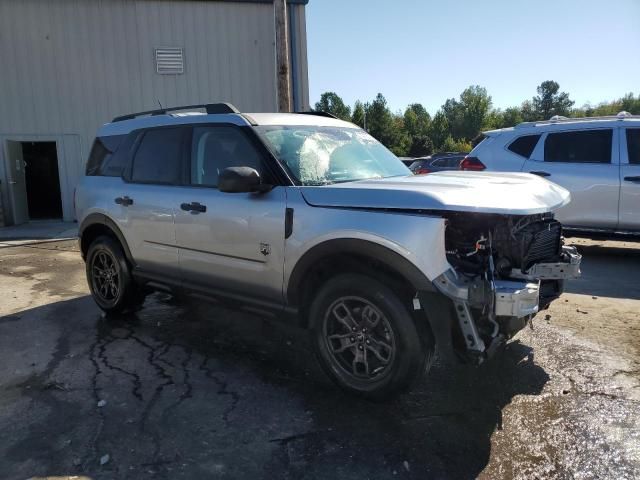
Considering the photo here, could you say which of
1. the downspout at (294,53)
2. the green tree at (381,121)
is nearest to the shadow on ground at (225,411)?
the downspout at (294,53)

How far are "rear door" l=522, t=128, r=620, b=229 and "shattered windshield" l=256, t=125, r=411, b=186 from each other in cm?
374

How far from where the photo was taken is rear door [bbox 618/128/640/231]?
686cm

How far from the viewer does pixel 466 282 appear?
297 cm

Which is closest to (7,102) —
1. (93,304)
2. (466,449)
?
(93,304)

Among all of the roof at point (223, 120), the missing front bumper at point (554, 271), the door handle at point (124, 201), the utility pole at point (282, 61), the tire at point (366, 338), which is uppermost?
the utility pole at point (282, 61)

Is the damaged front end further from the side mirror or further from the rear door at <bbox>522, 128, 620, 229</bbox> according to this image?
the rear door at <bbox>522, 128, 620, 229</bbox>

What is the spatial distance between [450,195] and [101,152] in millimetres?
3848

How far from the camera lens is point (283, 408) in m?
3.36

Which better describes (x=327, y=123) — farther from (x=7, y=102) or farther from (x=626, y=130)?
(x=7, y=102)

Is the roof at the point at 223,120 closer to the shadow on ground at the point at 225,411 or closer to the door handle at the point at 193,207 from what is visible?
the door handle at the point at 193,207

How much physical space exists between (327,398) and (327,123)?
2.32m

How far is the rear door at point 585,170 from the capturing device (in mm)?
7043

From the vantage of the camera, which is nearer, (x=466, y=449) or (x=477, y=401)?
(x=466, y=449)

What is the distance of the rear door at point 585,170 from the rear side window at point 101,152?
5422 millimetres
